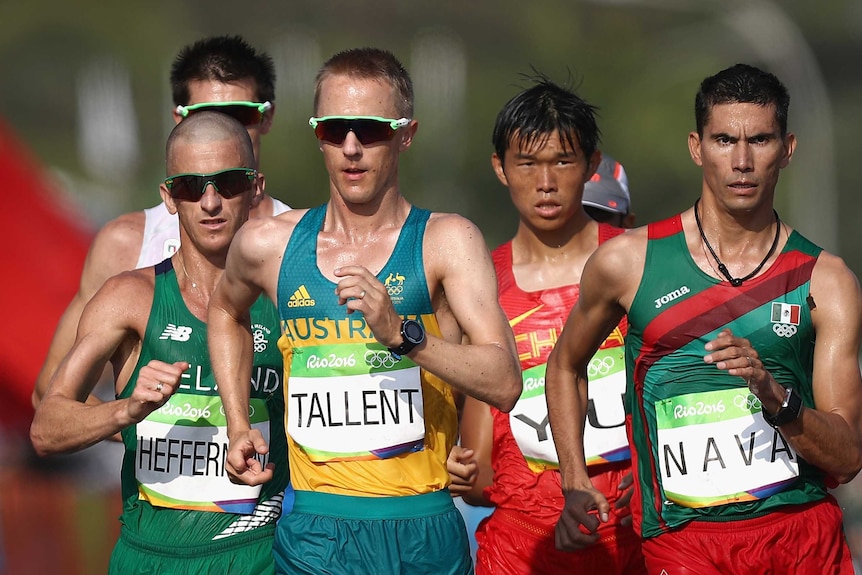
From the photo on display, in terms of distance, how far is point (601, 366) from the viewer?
611 centimetres

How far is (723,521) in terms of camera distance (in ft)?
16.2

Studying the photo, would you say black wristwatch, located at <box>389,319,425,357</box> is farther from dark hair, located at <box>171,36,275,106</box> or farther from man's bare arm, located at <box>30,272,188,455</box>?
dark hair, located at <box>171,36,275,106</box>

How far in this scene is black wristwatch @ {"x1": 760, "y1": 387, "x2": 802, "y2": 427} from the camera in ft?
15.0

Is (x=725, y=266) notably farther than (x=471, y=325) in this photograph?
Yes

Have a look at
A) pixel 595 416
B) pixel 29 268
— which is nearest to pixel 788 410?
pixel 595 416

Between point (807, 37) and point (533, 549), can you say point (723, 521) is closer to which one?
point (533, 549)

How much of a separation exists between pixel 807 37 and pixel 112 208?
1239cm

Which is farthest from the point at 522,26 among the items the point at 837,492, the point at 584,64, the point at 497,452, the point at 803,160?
the point at 497,452

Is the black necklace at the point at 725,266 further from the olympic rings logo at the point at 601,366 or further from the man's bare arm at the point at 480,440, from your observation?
the man's bare arm at the point at 480,440

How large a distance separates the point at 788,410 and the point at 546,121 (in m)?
2.42

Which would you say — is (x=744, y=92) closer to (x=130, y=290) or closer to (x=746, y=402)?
(x=746, y=402)

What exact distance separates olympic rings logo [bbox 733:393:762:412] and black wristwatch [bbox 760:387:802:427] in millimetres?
297

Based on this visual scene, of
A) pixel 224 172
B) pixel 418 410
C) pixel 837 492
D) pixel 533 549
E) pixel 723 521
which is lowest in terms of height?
pixel 837 492

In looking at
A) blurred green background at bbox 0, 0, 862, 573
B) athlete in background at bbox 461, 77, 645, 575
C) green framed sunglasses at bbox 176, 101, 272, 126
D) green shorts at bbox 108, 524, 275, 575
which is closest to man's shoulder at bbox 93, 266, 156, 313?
green shorts at bbox 108, 524, 275, 575
